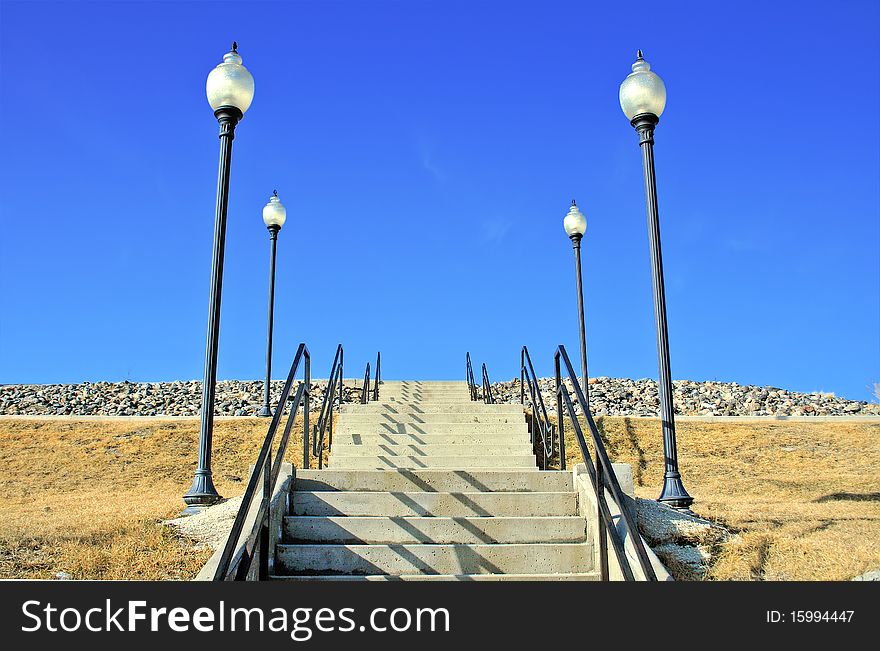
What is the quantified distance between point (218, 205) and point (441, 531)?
4993 mm

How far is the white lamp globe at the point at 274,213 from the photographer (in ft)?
55.1

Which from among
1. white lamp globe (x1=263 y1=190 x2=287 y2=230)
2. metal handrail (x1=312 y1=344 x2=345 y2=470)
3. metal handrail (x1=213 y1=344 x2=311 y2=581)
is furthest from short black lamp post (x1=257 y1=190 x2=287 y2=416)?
metal handrail (x1=213 y1=344 x2=311 y2=581)

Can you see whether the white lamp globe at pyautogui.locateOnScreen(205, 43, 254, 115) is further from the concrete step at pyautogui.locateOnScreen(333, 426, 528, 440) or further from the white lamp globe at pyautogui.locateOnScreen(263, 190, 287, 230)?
the white lamp globe at pyautogui.locateOnScreen(263, 190, 287, 230)

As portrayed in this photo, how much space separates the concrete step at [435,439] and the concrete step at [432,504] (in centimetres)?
336

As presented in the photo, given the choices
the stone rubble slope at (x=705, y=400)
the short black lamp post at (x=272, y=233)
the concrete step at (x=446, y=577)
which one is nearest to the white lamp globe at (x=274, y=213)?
the short black lamp post at (x=272, y=233)

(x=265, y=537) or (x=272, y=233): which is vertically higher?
(x=272, y=233)

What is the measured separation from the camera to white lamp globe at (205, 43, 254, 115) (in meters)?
9.91

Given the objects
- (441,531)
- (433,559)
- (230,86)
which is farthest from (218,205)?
(433,559)

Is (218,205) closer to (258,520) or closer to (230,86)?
(230,86)

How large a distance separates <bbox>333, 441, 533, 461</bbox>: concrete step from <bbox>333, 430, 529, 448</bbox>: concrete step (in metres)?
0.05

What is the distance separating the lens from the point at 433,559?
6496 millimetres

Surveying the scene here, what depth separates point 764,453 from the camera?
15.5 meters
